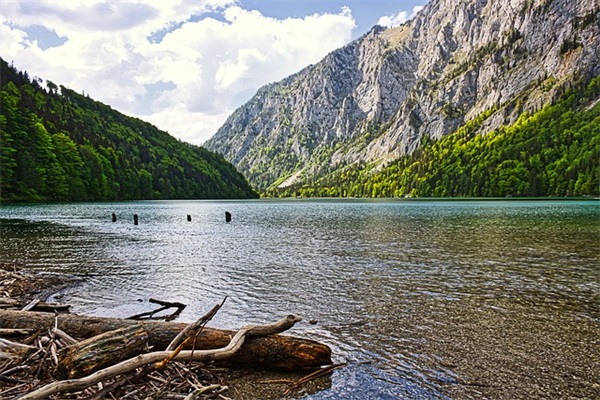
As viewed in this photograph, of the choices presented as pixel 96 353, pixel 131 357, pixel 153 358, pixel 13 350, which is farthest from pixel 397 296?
pixel 13 350

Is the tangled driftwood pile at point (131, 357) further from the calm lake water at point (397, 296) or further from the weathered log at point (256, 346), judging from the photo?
the calm lake water at point (397, 296)

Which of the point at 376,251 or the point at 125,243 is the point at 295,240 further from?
the point at 125,243

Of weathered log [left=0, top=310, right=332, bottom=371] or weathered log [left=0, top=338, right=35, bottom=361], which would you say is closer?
→ weathered log [left=0, top=338, right=35, bottom=361]

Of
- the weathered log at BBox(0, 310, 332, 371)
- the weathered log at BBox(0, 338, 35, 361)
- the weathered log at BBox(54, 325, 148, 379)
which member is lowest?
the weathered log at BBox(0, 310, 332, 371)

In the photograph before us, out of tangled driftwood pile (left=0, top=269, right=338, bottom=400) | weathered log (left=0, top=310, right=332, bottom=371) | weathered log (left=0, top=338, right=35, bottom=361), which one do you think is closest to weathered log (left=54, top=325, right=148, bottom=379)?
tangled driftwood pile (left=0, top=269, right=338, bottom=400)

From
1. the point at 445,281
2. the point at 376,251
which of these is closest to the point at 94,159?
the point at 376,251

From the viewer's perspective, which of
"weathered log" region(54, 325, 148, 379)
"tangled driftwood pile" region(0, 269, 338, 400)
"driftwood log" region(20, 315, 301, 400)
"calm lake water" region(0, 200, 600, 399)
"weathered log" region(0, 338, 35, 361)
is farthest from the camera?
"calm lake water" region(0, 200, 600, 399)

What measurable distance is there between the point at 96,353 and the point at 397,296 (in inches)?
495

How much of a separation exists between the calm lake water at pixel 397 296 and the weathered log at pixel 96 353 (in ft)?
12.4

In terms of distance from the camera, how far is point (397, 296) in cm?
1719

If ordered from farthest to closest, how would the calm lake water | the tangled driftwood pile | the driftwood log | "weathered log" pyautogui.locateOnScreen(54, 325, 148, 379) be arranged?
the calm lake water → "weathered log" pyautogui.locateOnScreen(54, 325, 148, 379) → the tangled driftwood pile → the driftwood log

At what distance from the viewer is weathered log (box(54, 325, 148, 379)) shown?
23.8 feet

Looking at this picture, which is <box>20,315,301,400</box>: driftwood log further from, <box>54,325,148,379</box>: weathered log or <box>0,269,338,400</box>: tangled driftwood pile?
<box>54,325,148,379</box>: weathered log

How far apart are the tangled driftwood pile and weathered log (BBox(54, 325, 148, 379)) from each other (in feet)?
0.05
